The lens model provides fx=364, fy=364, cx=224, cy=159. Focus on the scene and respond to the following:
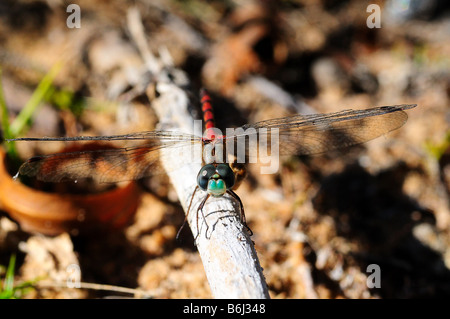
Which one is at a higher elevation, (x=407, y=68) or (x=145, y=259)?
(x=407, y=68)

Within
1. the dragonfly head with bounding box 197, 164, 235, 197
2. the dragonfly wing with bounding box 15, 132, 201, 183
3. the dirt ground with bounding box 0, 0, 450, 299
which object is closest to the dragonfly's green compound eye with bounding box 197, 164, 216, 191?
the dragonfly head with bounding box 197, 164, 235, 197

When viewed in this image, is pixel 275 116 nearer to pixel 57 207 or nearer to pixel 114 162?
pixel 114 162

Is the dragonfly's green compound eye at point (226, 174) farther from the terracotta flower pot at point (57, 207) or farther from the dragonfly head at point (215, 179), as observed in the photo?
the terracotta flower pot at point (57, 207)

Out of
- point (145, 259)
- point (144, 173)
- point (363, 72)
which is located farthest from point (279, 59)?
point (145, 259)
